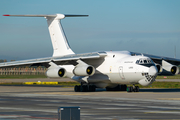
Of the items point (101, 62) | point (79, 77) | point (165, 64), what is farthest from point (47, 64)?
point (165, 64)

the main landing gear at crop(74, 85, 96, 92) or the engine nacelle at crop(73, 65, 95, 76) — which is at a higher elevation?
the engine nacelle at crop(73, 65, 95, 76)

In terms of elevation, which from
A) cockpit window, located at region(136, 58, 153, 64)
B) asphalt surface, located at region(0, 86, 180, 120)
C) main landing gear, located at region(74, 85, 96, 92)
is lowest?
asphalt surface, located at region(0, 86, 180, 120)

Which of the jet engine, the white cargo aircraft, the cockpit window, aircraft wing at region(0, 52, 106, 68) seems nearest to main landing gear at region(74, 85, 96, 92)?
the white cargo aircraft

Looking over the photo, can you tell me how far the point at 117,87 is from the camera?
3084cm

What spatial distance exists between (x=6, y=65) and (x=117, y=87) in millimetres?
10933

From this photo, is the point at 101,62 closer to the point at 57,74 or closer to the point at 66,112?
the point at 57,74

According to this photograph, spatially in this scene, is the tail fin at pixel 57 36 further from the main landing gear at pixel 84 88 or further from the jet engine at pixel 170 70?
the jet engine at pixel 170 70

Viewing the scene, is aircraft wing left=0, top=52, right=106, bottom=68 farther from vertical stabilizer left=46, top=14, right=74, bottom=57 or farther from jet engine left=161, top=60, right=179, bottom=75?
jet engine left=161, top=60, right=179, bottom=75

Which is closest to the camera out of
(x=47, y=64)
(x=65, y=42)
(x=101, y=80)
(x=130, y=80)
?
(x=130, y=80)

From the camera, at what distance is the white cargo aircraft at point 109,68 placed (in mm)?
26609

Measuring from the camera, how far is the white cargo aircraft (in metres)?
26.6

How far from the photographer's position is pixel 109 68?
1137 inches

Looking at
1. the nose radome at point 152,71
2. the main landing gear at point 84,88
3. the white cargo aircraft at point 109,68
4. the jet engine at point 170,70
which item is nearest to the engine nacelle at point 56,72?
the white cargo aircraft at point 109,68

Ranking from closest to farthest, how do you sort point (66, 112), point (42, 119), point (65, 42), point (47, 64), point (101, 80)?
point (66, 112), point (42, 119), point (101, 80), point (47, 64), point (65, 42)
